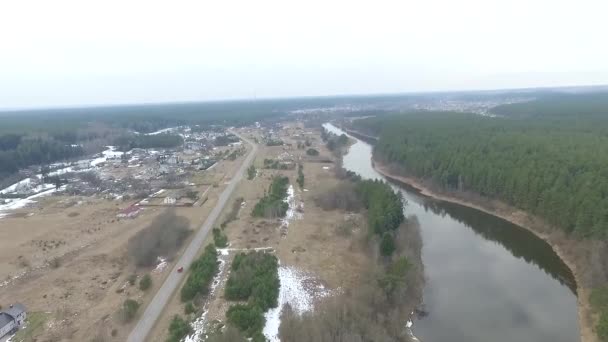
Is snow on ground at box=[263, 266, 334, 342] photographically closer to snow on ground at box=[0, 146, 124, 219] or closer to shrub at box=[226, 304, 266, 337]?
shrub at box=[226, 304, 266, 337]

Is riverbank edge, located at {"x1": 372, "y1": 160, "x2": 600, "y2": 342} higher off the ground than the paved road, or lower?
lower

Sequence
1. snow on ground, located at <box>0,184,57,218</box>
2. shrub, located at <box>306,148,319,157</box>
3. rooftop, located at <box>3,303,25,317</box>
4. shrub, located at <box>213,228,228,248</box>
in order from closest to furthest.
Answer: rooftop, located at <box>3,303,25,317</box>, shrub, located at <box>213,228,228,248</box>, snow on ground, located at <box>0,184,57,218</box>, shrub, located at <box>306,148,319,157</box>

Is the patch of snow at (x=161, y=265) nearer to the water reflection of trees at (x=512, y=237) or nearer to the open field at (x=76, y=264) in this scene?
the open field at (x=76, y=264)

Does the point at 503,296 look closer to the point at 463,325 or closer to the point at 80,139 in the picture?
the point at 463,325

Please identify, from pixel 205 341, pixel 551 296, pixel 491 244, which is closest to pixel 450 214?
pixel 491 244

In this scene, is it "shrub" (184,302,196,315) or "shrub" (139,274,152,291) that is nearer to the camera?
"shrub" (184,302,196,315)

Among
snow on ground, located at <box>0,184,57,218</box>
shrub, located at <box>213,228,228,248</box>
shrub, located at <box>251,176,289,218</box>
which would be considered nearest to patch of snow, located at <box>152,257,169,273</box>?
shrub, located at <box>213,228,228,248</box>

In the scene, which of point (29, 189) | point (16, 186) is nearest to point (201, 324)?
point (29, 189)

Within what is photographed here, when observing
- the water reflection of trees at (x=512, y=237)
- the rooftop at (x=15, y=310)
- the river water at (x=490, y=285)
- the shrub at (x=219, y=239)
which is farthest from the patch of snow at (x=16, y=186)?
the water reflection of trees at (x=512, y=237)
